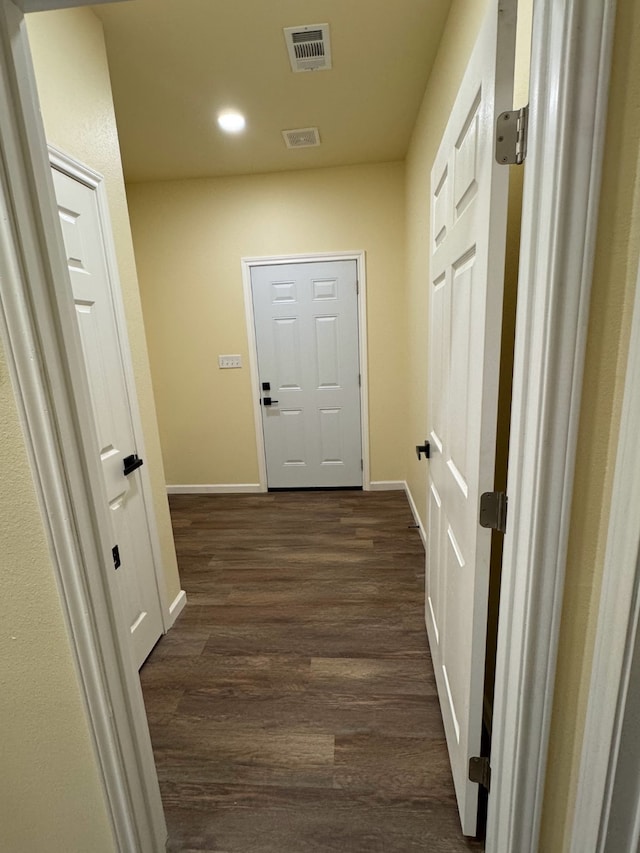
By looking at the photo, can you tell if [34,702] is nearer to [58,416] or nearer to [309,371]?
[58,416]

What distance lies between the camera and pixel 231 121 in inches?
94.7

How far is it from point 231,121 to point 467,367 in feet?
7.90

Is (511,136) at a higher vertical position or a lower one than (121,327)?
higher

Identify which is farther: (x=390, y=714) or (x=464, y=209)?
(x=390, y=714)

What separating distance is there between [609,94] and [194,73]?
7.10 feet

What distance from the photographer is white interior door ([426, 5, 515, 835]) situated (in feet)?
2.60

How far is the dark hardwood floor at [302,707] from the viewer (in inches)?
46.5

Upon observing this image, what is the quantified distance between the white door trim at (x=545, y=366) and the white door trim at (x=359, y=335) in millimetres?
2734

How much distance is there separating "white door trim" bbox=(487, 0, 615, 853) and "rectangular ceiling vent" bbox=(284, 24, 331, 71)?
1613 millimetres

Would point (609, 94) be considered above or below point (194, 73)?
below

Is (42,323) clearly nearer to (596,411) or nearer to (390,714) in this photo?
(596,411)

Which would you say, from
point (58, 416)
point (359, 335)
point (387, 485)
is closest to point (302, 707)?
point (58, 416)

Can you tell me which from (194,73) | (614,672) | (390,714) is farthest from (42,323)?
(194,73)

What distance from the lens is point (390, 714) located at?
150cm
